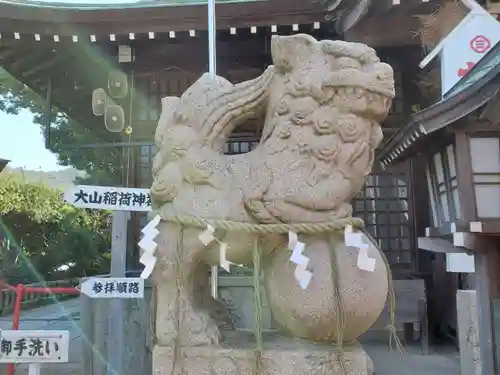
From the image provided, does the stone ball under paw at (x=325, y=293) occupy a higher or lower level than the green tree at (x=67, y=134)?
lower

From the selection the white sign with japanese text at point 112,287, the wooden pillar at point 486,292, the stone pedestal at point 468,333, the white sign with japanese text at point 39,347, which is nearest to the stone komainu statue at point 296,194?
the white sign with japanese text at point 39,347

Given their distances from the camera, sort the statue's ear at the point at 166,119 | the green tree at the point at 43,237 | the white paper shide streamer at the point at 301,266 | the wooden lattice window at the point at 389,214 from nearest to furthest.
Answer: the white paper shide streamer at the point at 301,266, the statue's ear at the point at 166,119, the wooden lattice window at the point at 389,214, the green tree at the point at 43,237

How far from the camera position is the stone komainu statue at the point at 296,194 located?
57.7 inches

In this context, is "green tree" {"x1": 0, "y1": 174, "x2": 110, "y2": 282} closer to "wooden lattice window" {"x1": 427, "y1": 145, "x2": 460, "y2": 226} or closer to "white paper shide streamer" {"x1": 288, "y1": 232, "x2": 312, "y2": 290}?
"wooden lattice window" {"x1": 427, "y1": 145, "x2": 460, "y2": 226}

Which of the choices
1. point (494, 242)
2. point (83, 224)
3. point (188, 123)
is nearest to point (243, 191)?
point (188, 123)

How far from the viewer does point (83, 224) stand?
1711 cm

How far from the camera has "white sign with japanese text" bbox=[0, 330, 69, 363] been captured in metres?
3.06

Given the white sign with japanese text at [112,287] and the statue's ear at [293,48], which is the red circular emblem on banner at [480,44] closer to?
the statue's ear at [293,48]

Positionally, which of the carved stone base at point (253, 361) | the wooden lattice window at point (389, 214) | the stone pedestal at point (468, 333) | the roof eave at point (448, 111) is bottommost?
the stone pedestal at point (468, 333)

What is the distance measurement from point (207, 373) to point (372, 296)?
58 centimetres

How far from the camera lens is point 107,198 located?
12.1 feet

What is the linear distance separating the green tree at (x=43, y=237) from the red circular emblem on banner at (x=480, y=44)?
12.3 m

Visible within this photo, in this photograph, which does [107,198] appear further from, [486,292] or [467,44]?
[467,44]

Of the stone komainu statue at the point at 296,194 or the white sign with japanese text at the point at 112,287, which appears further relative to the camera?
the white sign with japanese text at the point at 112,287
